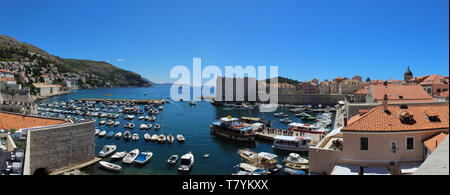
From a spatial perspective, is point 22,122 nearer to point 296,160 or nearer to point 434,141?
point 296,160

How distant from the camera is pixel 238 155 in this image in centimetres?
2105

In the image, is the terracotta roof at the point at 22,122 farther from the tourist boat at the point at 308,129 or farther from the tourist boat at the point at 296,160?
the tourist boat at the point at 308,129

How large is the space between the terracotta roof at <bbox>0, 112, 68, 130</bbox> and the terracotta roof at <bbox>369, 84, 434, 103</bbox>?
80.8ft

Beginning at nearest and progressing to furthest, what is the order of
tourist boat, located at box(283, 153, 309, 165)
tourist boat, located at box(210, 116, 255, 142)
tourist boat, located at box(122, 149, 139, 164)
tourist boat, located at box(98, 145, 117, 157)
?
tourist boat, located at box(283, 153, 309, 165) → tourist boat, located at box(122, 149, 139, 164) → tourist boat, located at box(98, 145, 117, 157) → tourist boat, located at box(210, 116, 255, 142)

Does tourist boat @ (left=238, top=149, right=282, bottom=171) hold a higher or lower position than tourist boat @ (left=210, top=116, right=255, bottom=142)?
lower

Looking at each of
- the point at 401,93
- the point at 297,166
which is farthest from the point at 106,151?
the point at 401,93

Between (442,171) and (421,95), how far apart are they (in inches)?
934

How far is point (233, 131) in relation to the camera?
88.6 ft

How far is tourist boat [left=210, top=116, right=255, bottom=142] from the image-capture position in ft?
85.1

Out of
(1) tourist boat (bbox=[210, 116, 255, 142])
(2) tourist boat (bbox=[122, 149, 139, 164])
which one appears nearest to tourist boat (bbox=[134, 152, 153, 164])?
(2) tourist boat (bbox=[122, 149, 139, 164])

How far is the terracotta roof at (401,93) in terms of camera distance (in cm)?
2092

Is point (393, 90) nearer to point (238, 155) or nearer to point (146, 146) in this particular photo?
A: point (238, 155)

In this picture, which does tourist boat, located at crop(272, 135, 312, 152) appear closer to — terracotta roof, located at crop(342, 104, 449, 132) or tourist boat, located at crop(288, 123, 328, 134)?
tourist boat, located at crop(288, 123, 328, 134)

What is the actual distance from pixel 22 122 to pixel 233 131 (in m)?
17.6
